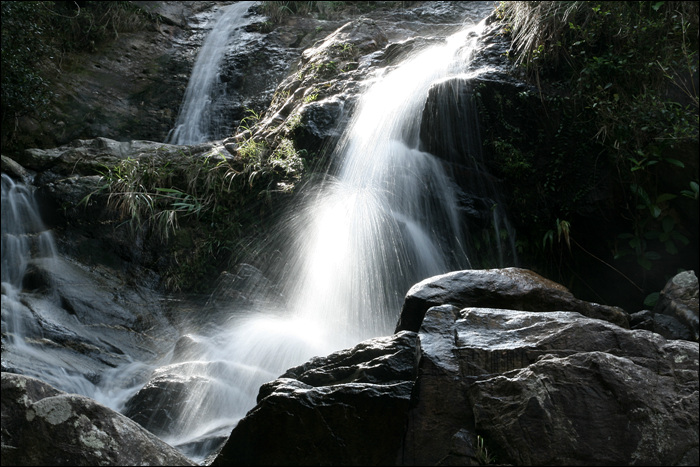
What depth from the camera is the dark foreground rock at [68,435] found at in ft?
8.80

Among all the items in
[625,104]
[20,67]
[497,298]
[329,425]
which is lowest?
[329,425]

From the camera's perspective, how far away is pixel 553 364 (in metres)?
2.71

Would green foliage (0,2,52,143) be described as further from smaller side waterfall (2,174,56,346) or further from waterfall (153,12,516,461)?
waterfall (153,12,516,461)

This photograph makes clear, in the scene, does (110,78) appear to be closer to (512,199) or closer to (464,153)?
(464,153)

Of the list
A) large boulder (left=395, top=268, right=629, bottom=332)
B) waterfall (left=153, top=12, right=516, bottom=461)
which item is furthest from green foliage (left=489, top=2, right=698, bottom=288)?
large boulder (left=395, top=268, right=629, bottom=332)

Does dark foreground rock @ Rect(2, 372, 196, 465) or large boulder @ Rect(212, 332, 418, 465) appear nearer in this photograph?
dark foreground rock @ Rect(2, 372, 196, 465)

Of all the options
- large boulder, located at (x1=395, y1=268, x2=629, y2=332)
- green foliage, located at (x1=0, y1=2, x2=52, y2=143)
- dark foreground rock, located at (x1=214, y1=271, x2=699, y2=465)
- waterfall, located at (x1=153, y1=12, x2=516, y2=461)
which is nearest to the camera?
dark foreground rock, located at (x1=214, y1=271, x2=699, y2=465)

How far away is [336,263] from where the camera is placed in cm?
562

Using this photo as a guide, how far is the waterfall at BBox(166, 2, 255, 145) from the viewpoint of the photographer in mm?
9172

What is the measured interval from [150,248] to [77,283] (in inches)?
35.0

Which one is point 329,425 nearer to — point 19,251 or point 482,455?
point 482,455

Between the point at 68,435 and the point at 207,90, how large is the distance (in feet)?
26.8

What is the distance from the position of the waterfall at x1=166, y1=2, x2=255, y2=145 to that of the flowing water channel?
3.29 meters

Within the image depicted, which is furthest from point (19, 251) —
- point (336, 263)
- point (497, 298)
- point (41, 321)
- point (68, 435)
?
point (497, 298)
